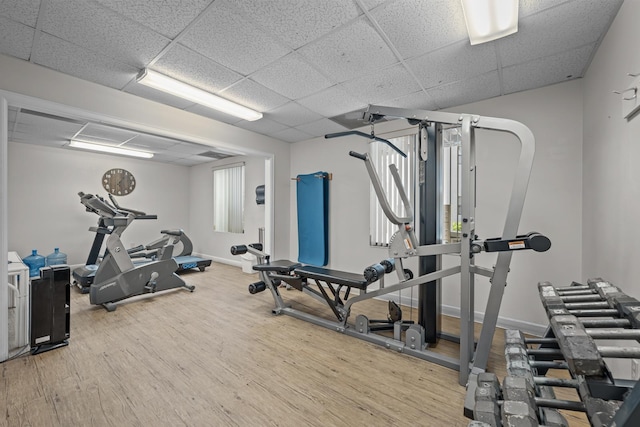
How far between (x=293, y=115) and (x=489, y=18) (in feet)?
7.57

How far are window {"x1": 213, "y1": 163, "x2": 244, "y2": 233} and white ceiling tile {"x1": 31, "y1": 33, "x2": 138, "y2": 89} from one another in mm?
3312

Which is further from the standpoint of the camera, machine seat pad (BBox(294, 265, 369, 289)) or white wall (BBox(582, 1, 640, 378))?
machine seat pad (BBox(294, 265, 369, 289))

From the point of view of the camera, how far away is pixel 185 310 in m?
3.40

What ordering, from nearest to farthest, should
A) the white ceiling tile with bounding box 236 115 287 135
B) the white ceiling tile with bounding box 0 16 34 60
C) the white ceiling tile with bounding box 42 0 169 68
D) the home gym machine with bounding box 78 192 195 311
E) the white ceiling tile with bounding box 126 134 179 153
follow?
the white ceiling tile with bounding box 42 0 169 68 → the white ceiling tile with bounding box 0 16 34 60 → the home gym machine with bounding box 78 192 195 311 → the white ceiling tile with bounding box 236 115 287 135 → the white ceiling tile with bounding box 126 134 179 153

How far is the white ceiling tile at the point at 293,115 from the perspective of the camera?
327 centimetres

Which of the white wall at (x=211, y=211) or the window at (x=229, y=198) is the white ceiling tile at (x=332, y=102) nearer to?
the white wall at (x=211, y=211)

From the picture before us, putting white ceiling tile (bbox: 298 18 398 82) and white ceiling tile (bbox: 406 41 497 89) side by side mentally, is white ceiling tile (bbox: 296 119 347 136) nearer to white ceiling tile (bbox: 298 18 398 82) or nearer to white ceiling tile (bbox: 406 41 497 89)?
white ceiling tile (bbox: 298 18 398 82)

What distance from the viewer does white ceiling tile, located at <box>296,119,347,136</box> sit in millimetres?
3787

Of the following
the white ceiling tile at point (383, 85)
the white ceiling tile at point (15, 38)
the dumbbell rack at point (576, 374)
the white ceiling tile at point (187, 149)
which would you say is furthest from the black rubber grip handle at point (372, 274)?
the white ceiling tile at point (187, 149)

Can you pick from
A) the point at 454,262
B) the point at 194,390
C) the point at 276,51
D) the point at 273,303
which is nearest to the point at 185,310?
the point at 273,303

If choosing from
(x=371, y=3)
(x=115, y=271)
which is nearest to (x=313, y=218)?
(x=115, y=271)

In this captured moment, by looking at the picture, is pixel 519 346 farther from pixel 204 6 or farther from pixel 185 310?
pixel 185 310

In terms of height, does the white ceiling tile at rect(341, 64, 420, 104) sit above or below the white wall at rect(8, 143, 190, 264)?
above

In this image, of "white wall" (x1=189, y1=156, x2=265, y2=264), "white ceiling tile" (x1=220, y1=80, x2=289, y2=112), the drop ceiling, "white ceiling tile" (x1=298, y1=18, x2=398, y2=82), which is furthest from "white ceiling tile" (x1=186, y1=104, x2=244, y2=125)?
"white ceiling tile" (x1=298, y1=18, x2=398, y2=82)
